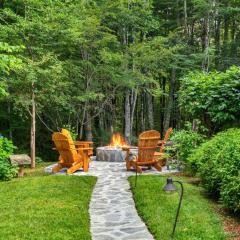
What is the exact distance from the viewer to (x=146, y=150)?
902 cm

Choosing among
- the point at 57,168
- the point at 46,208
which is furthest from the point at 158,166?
the point at 46,208

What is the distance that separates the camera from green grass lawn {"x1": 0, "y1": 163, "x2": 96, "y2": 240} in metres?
4.41

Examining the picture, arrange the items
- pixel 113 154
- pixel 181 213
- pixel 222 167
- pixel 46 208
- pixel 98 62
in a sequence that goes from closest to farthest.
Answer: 1. pixel 181 213
2. pixel 222 167
3. pixel 46 208
4. pixel 113 154
5. pixel 98 62

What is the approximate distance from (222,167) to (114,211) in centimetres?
165

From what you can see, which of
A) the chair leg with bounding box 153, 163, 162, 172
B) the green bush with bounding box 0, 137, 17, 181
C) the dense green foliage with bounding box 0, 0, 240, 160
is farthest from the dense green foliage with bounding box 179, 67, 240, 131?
the green bush with bounding box 0, 137, 17, 181

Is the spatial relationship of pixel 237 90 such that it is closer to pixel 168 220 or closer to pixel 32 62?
pixel 168 220

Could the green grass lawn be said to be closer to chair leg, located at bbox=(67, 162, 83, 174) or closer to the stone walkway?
the stone walkway

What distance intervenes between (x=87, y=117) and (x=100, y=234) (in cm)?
1048

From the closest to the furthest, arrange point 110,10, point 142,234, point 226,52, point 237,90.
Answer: point 142,234 < point 237,90 < point 110,10 < point 226,52

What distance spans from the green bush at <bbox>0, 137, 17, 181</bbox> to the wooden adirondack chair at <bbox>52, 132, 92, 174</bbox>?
3.15ft

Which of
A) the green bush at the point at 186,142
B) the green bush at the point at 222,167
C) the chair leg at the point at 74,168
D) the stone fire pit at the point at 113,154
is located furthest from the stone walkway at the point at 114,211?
the stone fire pit at the point at 113,154

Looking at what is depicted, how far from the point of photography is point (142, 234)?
4457 millimetres

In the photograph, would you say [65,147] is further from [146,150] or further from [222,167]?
[222,167]

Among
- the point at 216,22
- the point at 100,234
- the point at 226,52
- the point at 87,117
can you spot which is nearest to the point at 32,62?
the point at 87,117
